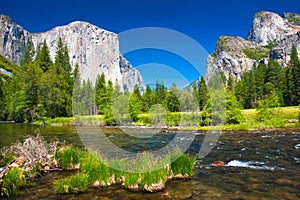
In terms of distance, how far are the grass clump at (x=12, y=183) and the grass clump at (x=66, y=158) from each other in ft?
9.97

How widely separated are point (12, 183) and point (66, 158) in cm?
385

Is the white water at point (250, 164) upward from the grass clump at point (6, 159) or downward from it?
downward

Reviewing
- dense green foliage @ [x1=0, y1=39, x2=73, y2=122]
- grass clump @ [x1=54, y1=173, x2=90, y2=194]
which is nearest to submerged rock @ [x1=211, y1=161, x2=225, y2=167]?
grass clump @ [x1=54, y1=173, x2=90, y2=194]

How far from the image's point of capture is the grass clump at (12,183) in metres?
10.1

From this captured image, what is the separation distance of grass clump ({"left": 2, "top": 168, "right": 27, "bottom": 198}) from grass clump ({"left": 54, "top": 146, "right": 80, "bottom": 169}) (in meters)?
3.04

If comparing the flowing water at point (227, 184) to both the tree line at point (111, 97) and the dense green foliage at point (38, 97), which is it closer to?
the tree line at point (111, 97)

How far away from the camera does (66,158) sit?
555 inches

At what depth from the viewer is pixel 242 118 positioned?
4975 cm

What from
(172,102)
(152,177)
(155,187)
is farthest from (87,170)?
(172,102)

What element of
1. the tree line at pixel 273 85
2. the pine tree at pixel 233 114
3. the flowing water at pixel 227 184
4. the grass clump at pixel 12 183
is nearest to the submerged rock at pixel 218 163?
the flowing water at pixel 227 184

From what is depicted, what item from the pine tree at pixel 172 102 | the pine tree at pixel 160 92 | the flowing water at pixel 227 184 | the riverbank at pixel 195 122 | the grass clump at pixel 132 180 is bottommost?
the flowing water at pixel 227 184

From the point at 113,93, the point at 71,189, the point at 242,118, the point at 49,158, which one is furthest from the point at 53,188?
the point at 113,93

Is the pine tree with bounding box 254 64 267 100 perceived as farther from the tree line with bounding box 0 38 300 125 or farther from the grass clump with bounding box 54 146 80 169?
the grass clump with bounding box 54 146 80 169

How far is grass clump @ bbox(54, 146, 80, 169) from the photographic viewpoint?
14032 mm
